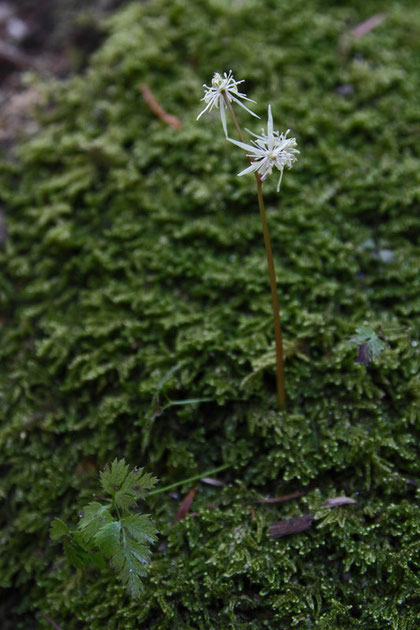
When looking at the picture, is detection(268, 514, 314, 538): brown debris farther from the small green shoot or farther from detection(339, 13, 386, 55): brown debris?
detection(339, 13, 386, 55): brown debris

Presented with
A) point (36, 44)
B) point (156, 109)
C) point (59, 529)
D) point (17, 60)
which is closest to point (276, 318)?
point (59, 529)

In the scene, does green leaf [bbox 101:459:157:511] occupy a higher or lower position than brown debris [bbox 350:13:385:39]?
lower

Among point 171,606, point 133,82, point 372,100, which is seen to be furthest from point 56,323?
point 372,100

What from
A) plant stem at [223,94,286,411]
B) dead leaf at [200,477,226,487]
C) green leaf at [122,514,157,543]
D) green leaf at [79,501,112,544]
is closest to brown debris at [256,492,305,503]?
dead leaf at [200,477,226,487]

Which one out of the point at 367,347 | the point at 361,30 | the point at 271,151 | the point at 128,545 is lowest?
the point at 128,545

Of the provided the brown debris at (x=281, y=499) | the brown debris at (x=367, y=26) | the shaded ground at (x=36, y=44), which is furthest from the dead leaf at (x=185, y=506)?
the brown debris at (x=367, y=26)

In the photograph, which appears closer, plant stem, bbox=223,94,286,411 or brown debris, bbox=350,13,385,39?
plant stem, bbox=223,94,286,411

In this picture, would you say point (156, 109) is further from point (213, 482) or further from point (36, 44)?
point (213, 482)
